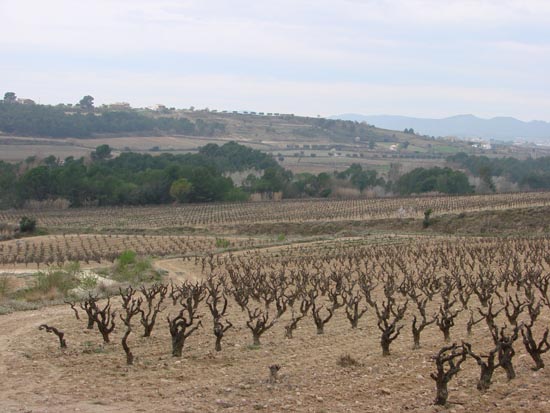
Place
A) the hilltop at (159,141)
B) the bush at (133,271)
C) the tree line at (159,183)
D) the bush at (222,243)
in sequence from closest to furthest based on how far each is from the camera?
the bush at (133,271) < the bush at (222,243) < the tree line at (159,183) < the hilltop at (159,141)

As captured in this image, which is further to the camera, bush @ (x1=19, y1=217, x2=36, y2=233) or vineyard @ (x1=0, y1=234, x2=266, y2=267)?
A: bush @ (x1=19, y1=217, x2=36, y2=233)

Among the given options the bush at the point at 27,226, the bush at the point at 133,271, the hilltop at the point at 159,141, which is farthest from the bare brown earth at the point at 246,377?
the hilltop at the point at 159,141

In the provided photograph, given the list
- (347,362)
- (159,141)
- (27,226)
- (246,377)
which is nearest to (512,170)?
(159,141)

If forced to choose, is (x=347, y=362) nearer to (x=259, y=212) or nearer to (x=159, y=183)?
(x=259, y=212)

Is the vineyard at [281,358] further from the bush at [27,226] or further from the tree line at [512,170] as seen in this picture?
the tree line at [512,170]

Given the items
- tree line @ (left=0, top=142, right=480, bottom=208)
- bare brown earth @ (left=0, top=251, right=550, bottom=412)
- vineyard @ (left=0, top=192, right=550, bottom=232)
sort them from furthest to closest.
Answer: tree line @ (left=0, top=142, right=480, bottom=208)
vineyard @ (left=0, top=192, right=550, bottom=232)
bare brown earth @ (left=0, top=251, right=550, bottom=412)

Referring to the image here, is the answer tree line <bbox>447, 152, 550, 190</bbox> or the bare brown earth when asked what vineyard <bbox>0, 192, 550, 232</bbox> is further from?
the bare brown earth

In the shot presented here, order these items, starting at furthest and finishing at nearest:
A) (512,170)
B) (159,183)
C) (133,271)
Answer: (512,170), (159,183), (133,271)

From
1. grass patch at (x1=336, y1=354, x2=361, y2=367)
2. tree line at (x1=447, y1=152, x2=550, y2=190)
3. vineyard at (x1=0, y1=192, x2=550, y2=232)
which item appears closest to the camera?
grass patch at (x1=336, y1=354, x2=361, y2=367)

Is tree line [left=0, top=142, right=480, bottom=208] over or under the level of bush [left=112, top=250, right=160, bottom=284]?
over

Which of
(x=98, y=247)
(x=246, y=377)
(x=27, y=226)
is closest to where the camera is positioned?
(x=246, y=377)

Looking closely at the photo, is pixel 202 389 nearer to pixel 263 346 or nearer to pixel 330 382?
pixel 330 382

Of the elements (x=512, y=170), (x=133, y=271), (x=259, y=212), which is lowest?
(x=259, y=212)

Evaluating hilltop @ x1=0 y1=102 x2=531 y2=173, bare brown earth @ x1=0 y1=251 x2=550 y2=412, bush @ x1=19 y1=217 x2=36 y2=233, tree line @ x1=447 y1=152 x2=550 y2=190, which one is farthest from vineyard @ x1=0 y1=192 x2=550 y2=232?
hilltop @ x1=0 y1=102 x2=531 y2=173
